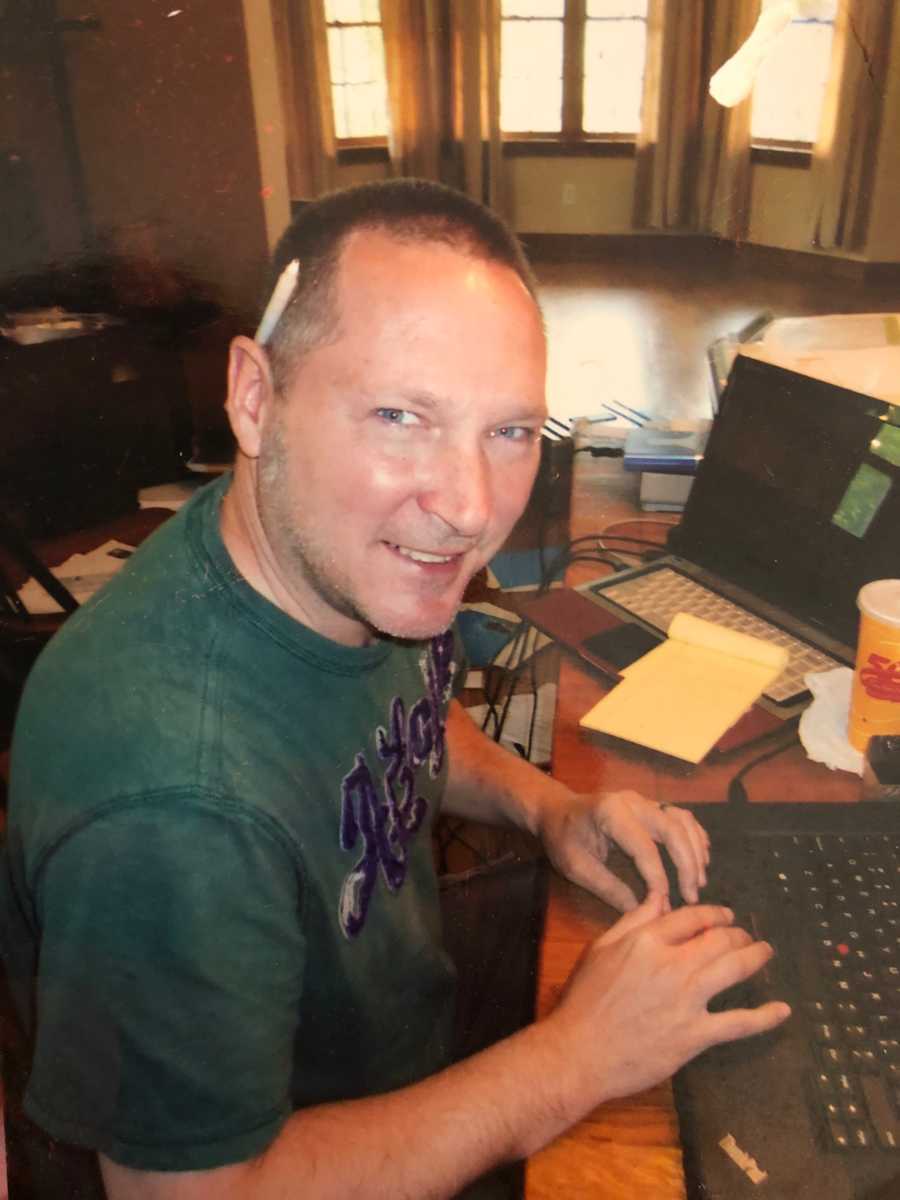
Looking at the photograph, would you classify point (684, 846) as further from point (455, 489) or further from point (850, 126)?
point (850, 126)

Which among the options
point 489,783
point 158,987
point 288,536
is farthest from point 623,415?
point 158,987

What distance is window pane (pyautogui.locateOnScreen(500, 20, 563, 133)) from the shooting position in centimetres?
114

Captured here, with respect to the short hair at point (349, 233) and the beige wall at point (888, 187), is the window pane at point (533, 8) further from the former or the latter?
the short hair at point (349, 233)

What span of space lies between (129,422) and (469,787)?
31.4 inches

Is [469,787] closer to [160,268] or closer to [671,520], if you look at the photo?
[671,520]

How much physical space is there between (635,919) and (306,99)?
105cm

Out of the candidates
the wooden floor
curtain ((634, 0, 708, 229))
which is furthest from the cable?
curtain ((634, 0, 708, 229))

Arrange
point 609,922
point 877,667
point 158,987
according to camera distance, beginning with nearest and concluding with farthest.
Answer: point 158,987 → point 609,922 → point 877,667

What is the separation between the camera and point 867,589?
832 millimetres

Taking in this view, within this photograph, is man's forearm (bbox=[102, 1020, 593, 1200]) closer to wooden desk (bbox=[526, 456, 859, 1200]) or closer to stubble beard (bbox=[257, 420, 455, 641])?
wooden desk (bbox=[526, 456, 859, 1200])

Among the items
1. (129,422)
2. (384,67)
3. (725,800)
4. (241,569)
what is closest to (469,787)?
(725,800)

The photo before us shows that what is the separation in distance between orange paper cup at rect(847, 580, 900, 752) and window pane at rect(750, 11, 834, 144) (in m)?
0.78

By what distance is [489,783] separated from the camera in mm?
975

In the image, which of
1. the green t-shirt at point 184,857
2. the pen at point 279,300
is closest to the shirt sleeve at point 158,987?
the green t-shirt at point 184,857
